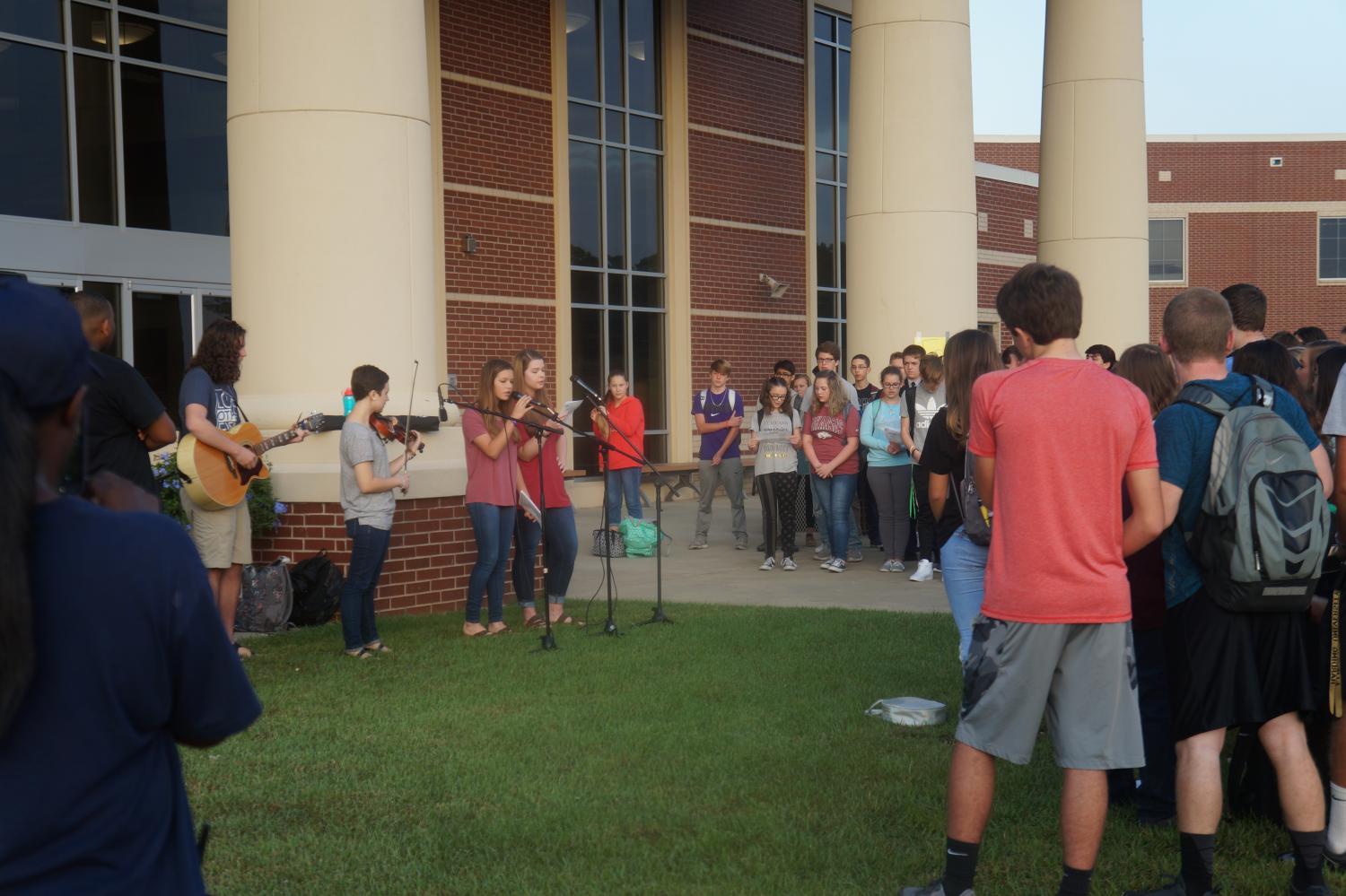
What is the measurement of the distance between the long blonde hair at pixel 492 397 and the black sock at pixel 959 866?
212 inches

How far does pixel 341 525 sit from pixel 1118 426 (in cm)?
683

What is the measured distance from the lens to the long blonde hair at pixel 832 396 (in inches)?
502

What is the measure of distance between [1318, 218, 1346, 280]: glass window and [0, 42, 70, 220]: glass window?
4317 centimetres

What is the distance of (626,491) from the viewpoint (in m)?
14.6

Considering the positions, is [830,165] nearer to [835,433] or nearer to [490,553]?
[835,433]


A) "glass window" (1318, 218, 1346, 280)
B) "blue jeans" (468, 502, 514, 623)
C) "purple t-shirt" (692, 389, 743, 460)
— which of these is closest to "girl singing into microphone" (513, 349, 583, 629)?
"blue jeans" (468, 502, 514, 623)

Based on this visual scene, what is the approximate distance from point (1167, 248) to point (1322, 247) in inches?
217

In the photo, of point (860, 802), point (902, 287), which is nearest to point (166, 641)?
point (860, 802)

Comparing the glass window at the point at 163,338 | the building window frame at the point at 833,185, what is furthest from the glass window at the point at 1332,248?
the glass window at the point at 163,338

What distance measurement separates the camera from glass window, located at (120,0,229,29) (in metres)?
16.0

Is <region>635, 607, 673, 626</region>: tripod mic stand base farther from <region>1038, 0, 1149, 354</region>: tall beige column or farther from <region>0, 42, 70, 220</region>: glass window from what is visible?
<region>1038, 0, 1149, 354</region>: tall beige column

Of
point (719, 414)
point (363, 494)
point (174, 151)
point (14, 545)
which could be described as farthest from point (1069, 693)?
point (174, 151)

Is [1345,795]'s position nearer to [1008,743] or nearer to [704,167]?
[1008,743]

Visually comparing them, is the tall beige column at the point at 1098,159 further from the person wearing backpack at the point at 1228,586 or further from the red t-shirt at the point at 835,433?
the person wearing backpack at the point at 1228,586
